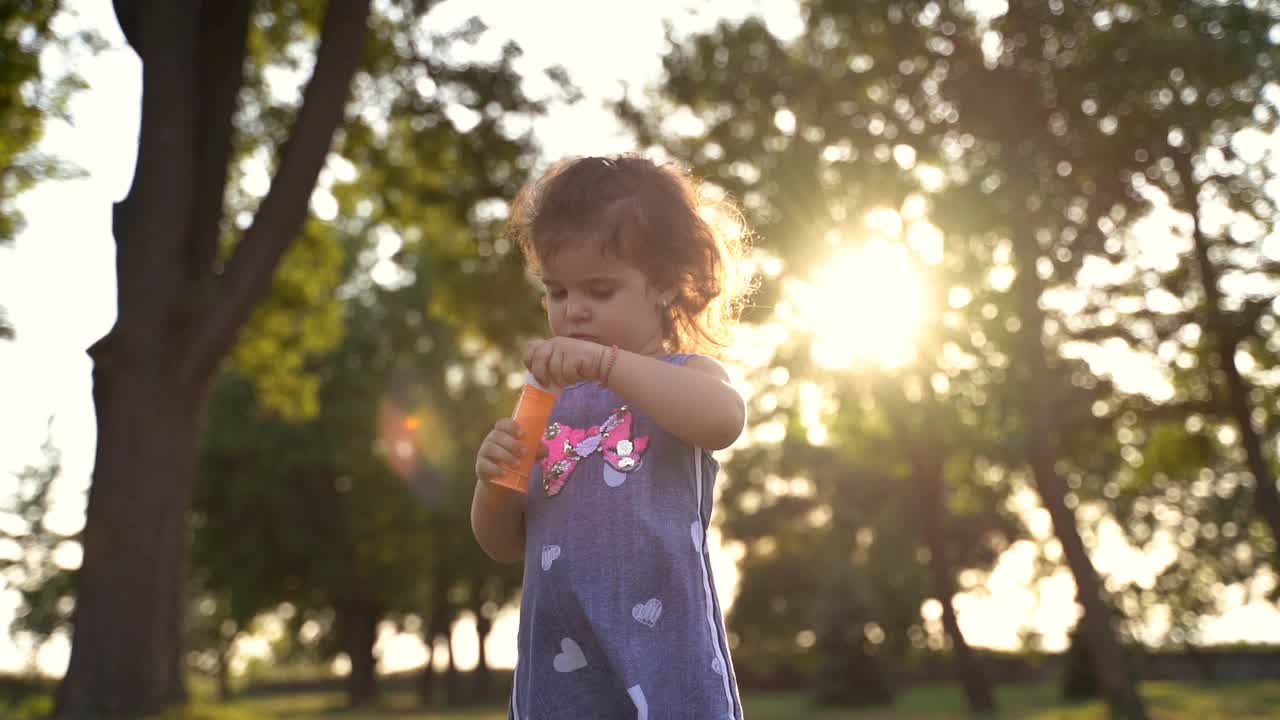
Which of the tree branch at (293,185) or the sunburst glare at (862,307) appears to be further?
the sunburst glare at (862,307)

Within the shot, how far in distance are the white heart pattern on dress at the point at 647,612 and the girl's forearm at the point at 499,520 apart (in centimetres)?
43

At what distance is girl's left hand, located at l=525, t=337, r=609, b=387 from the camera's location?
2312 millimetres

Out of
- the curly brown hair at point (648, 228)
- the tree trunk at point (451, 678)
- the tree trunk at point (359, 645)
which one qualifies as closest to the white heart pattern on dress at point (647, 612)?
the curly brown hair at point (648, 228)

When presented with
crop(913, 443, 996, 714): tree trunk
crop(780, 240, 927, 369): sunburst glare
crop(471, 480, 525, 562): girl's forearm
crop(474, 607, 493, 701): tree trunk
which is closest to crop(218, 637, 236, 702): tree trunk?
crop(474, 607, 493, 701): tree trunk

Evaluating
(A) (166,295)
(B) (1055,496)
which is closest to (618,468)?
(A) (166,295)

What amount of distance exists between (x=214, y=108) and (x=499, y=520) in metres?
8.46

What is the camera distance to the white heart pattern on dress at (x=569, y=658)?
248cm

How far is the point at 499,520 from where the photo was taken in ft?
8.99

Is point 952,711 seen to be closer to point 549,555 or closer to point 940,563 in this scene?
point 940,563

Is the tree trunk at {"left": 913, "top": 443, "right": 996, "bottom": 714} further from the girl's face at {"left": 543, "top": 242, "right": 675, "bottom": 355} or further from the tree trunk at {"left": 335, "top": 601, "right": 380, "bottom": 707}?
the tree trunk at {"left": 335, "top": 601, "right": 380, "bottom": 707}

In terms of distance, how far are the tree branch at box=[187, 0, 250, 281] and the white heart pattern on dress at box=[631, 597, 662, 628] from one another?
821 centimetres

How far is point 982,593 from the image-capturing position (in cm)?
3753

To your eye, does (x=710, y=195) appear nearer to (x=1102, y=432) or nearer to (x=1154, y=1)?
(x=1154, y=1)

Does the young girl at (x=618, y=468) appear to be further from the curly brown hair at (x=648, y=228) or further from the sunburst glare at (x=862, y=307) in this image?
the sunburst glare at (x=862, y=307)
